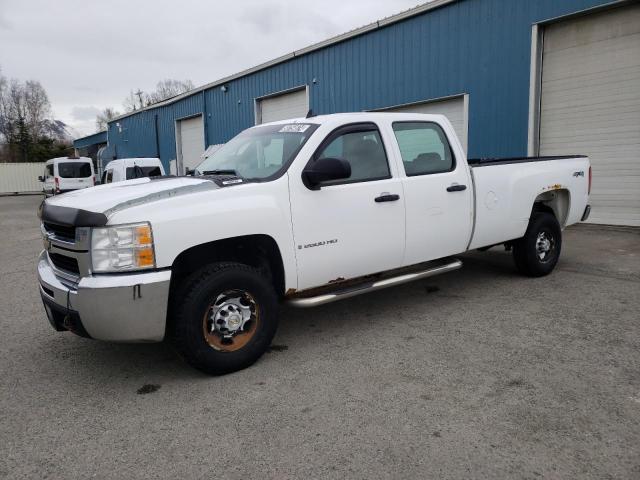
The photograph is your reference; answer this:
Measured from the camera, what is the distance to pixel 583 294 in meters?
5.31

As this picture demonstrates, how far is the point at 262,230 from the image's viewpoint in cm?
361

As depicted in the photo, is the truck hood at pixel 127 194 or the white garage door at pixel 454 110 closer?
the truck hood at pixel 127 194

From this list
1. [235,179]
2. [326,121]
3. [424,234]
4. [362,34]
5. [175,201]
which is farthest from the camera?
[362,34]

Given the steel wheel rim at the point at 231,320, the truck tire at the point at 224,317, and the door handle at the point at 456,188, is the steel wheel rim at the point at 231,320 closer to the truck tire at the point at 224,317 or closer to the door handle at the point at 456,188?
the truck tire at the point at 224,317

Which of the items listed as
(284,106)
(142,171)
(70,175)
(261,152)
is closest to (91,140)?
(70,175)

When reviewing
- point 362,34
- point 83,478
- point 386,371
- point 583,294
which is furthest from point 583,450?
point 362,34

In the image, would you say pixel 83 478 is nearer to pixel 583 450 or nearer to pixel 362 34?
pixel 583 450

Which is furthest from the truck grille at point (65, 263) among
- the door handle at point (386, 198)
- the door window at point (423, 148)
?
the door window at point (423, 148)

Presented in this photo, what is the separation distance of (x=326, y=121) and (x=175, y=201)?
1567mm

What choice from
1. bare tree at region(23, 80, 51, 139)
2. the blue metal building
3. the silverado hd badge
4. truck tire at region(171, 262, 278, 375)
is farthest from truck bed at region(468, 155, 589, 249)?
bare tree at region(23, 80, 51, 139)

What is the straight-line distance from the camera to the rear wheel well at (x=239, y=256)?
3.56 m

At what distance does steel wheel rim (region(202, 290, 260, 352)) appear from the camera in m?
3.47

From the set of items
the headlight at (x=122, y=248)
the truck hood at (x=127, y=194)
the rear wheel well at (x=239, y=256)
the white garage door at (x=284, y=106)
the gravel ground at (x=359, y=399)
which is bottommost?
the gravel ground at (x=359, y=399)

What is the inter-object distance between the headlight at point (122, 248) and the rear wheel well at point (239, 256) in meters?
0.25
